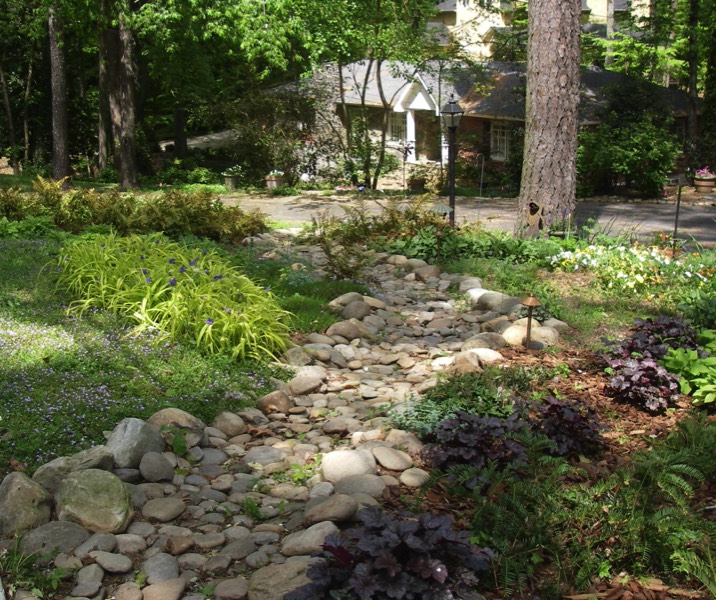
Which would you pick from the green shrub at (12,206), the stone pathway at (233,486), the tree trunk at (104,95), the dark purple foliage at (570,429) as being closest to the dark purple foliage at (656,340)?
the stone pathway at (233,486)

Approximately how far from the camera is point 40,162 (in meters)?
24.1

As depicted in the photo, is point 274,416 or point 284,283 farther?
point 284,283

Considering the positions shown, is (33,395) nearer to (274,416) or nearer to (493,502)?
(274,416)

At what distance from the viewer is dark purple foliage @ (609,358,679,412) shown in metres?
4.77

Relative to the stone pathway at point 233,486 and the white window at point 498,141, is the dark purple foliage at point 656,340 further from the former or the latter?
the white window at point 498,141

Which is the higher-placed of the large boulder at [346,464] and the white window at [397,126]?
the white window at [397,126]

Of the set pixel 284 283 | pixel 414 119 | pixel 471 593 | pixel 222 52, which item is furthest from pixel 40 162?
pixel 471 593

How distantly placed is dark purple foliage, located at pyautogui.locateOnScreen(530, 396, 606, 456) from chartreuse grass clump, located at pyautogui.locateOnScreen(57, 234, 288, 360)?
7.22 feet

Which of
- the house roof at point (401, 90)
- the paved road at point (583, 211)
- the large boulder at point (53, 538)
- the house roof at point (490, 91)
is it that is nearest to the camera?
the large boulder at point (53, 538)

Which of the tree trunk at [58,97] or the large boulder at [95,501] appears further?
the tree trunk at [58,97]

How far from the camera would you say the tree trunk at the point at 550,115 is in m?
9.34

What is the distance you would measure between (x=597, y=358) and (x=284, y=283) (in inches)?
126

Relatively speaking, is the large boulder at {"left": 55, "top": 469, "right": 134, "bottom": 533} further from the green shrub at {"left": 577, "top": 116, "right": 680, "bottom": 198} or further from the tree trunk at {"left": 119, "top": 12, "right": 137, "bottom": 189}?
the green shrub at {"left": 577, "top": 116, "right": 680, "bottom": 198}

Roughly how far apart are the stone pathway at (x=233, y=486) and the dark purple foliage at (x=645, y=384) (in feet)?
3.26
